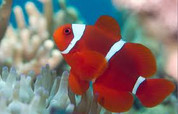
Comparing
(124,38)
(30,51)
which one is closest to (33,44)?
(30,51)

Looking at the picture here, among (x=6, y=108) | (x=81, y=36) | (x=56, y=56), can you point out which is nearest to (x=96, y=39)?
(x=81, y=36)

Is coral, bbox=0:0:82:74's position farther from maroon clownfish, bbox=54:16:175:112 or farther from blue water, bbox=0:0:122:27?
blue water, bbox=0:0:122:27

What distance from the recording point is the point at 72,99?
1.09 m

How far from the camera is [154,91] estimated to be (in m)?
1.06

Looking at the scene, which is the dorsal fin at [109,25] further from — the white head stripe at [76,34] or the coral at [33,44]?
the coral at [33,44]

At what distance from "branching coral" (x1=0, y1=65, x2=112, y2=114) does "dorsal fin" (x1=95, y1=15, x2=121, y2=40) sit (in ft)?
0.71

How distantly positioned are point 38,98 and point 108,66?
0.27m

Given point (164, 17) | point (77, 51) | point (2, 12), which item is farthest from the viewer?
point (164, 17)

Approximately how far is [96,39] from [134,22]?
1.54 meters

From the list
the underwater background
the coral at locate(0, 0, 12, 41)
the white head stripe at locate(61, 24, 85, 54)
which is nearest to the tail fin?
the white head stripe at locate(61, 24, 85, 54)

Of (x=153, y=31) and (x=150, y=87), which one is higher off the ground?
(x=150, y=87)

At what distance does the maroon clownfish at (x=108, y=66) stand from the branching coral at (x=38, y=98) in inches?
1.9

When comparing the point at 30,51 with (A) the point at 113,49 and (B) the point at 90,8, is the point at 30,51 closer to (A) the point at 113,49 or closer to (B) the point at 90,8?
(A) the point at 113,49

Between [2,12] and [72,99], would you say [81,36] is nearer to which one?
[72,99]
